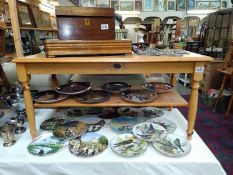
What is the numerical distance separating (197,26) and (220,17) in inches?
82.8

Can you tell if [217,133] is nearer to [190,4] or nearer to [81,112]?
[81,112]

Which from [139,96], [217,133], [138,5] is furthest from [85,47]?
[138,5]

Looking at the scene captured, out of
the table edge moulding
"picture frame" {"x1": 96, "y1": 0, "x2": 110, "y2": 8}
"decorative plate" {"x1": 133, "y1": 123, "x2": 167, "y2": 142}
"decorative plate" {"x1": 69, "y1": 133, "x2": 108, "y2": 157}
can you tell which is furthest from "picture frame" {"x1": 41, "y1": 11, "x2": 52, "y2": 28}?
"picture frame" {"x1": 96, "y1": 0, "x2": 110, "y2": 8}

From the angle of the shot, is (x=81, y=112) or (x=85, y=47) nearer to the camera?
(x=85, y=47)

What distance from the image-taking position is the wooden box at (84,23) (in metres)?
1.00

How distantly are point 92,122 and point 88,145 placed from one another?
277mm

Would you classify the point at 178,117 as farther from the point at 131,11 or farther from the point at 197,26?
the point at 197,26

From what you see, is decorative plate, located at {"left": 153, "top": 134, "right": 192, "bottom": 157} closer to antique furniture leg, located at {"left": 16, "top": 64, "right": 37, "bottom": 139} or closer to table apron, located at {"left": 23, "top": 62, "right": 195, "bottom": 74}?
table apron, located at {"left": 23, "top": 62, "right": 195, "bottom": 74}

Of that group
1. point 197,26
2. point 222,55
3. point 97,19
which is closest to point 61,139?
point 97,19

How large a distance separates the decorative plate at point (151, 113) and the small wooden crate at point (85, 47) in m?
0.61

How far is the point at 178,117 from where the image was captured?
144 cm

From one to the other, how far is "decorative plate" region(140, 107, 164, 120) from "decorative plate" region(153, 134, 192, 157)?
0.29m

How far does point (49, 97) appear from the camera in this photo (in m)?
1.18

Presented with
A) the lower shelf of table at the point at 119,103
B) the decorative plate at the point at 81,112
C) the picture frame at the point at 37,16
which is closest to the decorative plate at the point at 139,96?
the lower shelf of table at the point at 119,103
